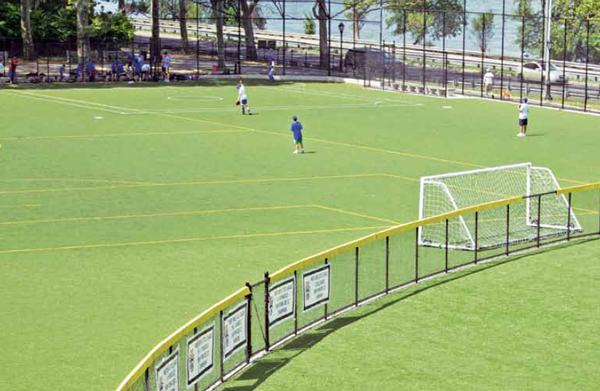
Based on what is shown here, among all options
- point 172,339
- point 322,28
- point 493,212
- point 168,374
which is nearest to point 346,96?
point 322,28

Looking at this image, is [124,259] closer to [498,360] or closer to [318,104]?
[498,360]

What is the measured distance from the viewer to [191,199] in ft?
116

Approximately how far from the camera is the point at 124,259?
27.4m

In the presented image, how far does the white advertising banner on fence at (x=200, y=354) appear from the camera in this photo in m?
16.5

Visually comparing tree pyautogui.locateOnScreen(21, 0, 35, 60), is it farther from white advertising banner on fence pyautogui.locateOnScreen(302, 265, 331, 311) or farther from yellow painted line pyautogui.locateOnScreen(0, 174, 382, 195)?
white advertising banner on fence pyautogui.locateOnScreen(302, 265, 331, 311)

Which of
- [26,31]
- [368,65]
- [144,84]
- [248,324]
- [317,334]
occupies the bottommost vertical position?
[317,334]

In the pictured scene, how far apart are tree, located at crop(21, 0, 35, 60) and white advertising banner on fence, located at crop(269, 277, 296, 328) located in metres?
70.0

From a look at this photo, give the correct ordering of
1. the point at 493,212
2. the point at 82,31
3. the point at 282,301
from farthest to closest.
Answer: the point at 82,31 < the point at 493,212 < the point at 282,301

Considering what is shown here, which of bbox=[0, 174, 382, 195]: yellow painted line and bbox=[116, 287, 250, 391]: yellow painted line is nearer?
bbox=[116, 287, 250, 391]: yellow painted line

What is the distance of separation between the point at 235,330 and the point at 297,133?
26.3 metres

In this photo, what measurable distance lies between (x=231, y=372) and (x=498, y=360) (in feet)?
16.5

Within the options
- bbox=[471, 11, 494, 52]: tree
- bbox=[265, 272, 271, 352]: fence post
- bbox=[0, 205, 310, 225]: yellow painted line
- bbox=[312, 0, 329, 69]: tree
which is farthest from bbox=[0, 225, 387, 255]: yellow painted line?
bbox=[312, 0, 329, 69]: tree

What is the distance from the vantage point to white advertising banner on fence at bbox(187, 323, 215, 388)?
16.5 m

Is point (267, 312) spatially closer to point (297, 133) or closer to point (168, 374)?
point (168, 374)
